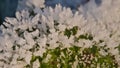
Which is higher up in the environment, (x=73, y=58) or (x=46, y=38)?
(x=46, y=38)

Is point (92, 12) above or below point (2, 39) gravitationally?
above

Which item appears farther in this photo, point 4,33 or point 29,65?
point 4,33

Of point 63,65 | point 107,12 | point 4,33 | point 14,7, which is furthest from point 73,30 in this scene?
point 14,7

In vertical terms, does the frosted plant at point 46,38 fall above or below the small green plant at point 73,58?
above

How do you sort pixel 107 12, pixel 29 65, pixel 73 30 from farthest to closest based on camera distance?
pixel 107 12 → pixel 73 30 → pixel 29 65

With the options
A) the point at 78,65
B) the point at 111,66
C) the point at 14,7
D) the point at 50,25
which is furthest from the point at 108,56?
the point at 14,7

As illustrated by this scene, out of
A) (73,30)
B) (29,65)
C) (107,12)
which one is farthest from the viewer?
(107,12)

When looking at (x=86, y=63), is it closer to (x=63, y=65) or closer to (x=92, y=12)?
(x=63, y=65)

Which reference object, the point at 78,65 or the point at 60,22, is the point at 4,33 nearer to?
the point at 60,22

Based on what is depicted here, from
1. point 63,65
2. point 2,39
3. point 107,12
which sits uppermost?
point 107,12

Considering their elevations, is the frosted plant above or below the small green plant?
above
